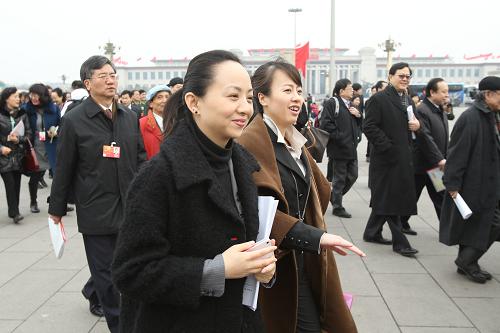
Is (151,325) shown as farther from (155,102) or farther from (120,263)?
(155,102)

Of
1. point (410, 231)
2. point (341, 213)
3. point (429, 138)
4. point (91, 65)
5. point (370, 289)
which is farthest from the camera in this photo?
point (341, 213)

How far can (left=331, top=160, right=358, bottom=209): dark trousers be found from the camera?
680 centimetres

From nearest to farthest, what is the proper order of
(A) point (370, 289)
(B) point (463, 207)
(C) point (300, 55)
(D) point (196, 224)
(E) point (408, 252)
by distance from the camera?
1. (D) point (196, 224)
2. (B) point (463, 207)
3. (A) point (370, 289)
4. (E) point (408, 252)
5. (C) point (300, 55)

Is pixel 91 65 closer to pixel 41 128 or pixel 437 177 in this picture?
pixel 437 177

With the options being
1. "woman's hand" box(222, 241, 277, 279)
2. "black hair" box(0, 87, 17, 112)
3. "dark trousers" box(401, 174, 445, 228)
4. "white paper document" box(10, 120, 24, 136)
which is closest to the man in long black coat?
"dark trousers" box(401, 174, 445, 228)

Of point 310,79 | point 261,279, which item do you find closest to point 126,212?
point 261,279

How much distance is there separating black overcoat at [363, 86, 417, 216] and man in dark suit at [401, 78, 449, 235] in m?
0.34

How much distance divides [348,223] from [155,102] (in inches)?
123

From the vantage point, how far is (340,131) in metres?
6.84

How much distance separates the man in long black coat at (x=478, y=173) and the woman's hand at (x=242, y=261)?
3156mm

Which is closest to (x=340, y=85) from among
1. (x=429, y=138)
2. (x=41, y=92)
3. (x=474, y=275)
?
(x=429, y=138)

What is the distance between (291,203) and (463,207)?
93.2 inches

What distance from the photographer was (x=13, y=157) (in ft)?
21.9

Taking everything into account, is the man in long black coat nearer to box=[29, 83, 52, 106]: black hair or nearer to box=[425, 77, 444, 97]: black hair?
box=[425, 77, 444, 97]: black hair
